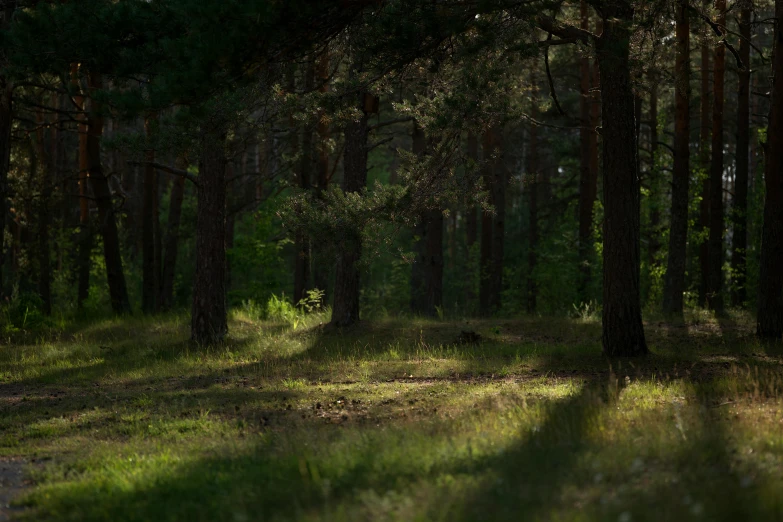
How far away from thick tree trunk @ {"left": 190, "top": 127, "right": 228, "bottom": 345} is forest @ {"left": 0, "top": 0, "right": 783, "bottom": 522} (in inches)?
2.2

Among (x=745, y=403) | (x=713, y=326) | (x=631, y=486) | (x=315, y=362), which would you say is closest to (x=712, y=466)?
(x=631, y=486)

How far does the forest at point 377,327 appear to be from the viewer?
5.50m

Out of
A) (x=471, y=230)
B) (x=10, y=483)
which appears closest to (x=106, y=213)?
(x=10, y=483)

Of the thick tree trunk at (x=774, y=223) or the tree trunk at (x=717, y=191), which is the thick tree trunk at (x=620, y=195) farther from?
the tree trunk at (x=717, y=191)

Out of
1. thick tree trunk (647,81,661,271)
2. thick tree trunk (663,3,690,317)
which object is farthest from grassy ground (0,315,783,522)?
thick tree trunk (647,81,661,271)

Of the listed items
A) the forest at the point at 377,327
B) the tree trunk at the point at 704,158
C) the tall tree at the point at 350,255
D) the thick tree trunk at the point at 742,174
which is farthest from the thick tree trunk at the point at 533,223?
the tall tree at the point at 350,255

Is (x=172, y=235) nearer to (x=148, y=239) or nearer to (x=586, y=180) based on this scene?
(x=148, y=239)

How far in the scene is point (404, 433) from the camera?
22.8 ft

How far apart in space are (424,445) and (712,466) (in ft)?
6.91

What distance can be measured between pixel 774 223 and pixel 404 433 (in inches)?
409

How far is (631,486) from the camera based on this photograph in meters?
4.93

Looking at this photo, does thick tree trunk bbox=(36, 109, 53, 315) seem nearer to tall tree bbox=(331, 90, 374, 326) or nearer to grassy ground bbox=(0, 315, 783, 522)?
grassy ground bbox=(0, 315, 783, 522)

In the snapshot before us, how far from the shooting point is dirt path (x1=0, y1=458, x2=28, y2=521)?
5.70m

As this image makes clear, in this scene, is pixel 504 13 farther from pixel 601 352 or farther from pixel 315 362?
pixel 315 362
